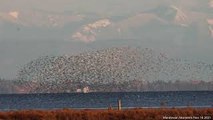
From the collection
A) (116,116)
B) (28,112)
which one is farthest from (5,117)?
(116,116)

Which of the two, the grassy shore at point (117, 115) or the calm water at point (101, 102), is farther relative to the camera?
the calm water at point (101, 102)

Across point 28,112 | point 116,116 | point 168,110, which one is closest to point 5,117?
point 28,112

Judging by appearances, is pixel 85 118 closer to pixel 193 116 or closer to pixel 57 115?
pixel 57 115

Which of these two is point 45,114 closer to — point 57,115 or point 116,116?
point 57,115

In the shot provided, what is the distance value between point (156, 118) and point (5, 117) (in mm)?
9333

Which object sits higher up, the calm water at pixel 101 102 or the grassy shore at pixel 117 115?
the grassy shore at pixel 117 115

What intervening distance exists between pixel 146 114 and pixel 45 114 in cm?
619

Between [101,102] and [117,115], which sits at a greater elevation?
[117,115]

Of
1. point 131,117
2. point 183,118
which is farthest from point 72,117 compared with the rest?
point 183,118

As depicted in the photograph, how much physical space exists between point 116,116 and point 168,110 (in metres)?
3.43

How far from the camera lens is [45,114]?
42.4m

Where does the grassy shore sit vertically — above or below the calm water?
above

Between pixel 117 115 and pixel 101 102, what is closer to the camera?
pixel 117 115

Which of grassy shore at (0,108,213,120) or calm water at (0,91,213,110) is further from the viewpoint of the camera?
calm water at (0,91,213,110)
